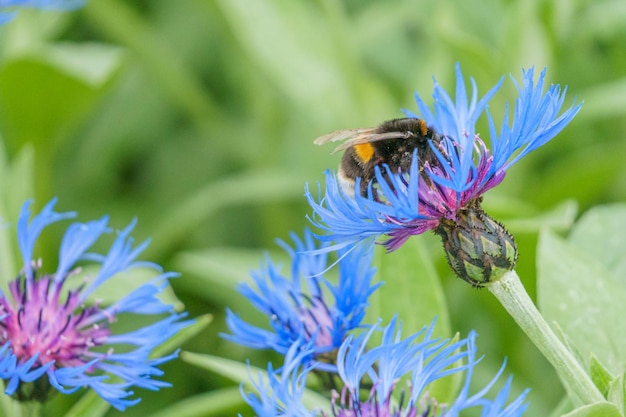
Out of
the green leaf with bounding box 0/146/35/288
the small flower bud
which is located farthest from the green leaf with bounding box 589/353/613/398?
the green leaf with bounding box 0/146/35/288

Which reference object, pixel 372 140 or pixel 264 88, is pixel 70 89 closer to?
pixel 264 88

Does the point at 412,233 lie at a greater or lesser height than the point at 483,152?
lesser

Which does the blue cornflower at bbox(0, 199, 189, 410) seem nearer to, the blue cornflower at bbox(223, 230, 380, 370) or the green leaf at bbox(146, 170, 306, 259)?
the blue cornflower at bbox(223, 230, 380, 370)

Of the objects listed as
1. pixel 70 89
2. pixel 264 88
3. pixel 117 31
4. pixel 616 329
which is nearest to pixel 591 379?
pixel 616 329

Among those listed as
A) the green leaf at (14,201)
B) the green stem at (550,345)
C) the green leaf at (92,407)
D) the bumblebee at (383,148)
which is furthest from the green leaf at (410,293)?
the green leaf at (14,201)

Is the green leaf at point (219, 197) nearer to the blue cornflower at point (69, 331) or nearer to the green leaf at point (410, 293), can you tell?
the blue cornflower at point (69, 331)
